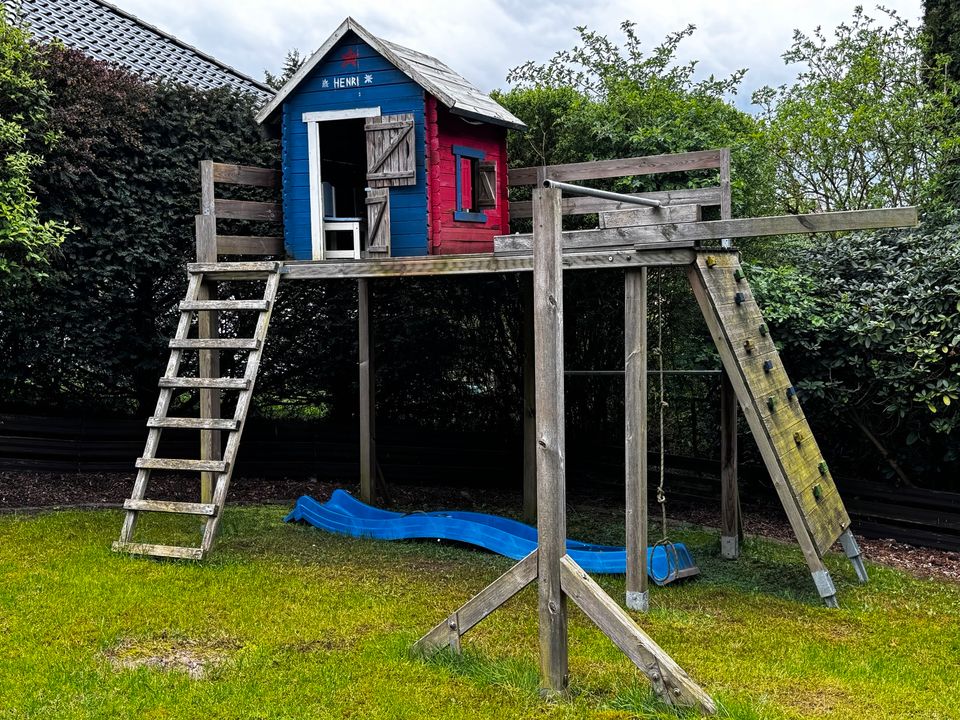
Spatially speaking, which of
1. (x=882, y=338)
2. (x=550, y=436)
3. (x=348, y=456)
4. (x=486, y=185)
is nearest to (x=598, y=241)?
(x=550, y=436)

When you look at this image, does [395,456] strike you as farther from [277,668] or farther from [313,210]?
[277,668]

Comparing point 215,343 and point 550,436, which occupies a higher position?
point 215,343

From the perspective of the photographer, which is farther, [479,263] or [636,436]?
[479,263]

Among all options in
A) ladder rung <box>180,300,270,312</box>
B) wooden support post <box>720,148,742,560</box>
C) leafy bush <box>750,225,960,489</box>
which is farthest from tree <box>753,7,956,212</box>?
ladder rung <box>180,300,270,312</box>

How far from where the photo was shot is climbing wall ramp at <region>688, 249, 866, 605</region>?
25.8 feet

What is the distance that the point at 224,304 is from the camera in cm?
965

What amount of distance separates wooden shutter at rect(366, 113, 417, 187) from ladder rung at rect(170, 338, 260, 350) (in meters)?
1.99

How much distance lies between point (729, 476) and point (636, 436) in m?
2.12

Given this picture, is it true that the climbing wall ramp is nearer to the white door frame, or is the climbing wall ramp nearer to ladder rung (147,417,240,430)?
the white door frame

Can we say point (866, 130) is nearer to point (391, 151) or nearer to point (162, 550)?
point (391, 151)

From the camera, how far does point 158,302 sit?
514 inches

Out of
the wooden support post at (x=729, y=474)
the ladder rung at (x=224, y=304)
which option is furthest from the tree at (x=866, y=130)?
the ladder rung at (x=224, y=304)

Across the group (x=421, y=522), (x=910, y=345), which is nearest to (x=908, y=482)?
(x=910, y=345)

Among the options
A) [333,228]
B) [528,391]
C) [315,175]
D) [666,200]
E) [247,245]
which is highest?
[315,175]
